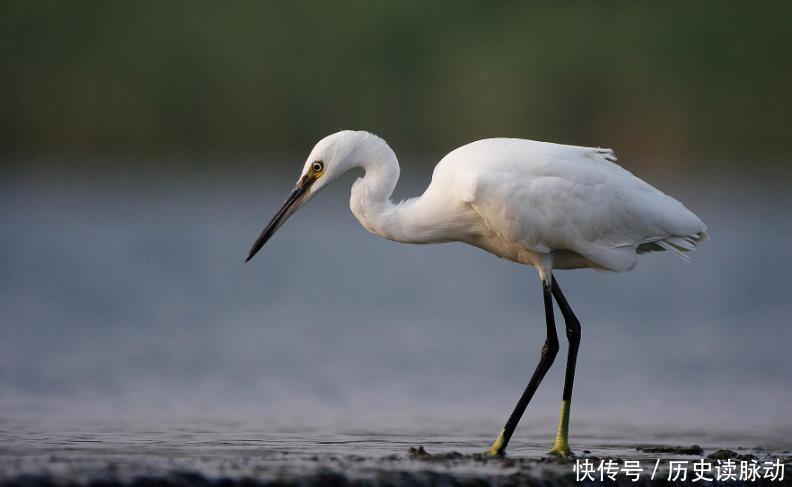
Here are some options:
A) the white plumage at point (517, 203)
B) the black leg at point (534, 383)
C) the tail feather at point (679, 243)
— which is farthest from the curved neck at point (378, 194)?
the tail feather at point (679, 243)

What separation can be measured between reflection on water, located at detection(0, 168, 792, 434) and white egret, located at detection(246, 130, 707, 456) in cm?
208

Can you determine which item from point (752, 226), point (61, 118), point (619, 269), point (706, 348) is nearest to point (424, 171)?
point (752, 226)

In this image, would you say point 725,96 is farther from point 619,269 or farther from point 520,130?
point 619,269

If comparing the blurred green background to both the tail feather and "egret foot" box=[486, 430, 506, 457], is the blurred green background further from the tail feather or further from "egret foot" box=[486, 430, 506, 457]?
"egret foot" box=[486, 430, 506, 457]

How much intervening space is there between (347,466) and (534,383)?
1.90 meters

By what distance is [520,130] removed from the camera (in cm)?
3166

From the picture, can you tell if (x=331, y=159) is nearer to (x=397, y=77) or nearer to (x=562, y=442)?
(x=562, y=442)

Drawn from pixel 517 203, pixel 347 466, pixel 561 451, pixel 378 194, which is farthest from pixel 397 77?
pixel 347 466

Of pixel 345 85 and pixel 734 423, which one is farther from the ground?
pixel 345 85

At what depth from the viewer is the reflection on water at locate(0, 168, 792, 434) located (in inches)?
456

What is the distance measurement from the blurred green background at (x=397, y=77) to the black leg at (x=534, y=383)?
22.1 m

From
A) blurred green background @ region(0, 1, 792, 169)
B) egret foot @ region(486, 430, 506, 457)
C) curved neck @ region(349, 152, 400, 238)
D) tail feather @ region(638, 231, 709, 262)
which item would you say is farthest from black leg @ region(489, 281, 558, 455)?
blurred green background @ region(0, 1, 792, 169)

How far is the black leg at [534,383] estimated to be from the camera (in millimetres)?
8578

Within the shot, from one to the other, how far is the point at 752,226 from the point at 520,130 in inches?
310
